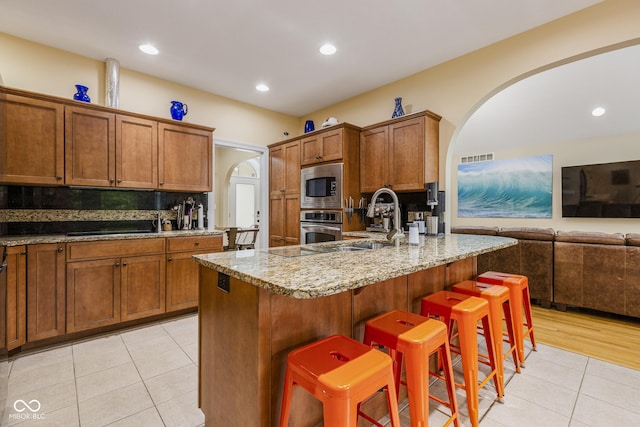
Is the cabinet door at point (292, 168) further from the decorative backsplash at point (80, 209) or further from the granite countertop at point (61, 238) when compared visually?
the granite countertop at point (61, 238)

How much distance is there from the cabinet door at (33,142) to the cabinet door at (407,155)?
334 cm

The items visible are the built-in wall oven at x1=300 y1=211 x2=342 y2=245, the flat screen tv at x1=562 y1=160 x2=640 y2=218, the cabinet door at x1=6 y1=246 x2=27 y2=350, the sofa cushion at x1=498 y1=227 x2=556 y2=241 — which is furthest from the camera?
the flat screen tv at x1=562 y1=160 x2=640 y2=218

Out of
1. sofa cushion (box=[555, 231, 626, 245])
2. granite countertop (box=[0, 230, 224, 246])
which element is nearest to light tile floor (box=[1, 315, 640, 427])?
granite countertop (box=[0, 230, 224, 246])

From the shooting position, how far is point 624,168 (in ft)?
15.7

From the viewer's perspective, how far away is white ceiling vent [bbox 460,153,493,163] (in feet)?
20.9

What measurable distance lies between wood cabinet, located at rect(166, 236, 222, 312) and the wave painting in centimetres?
585

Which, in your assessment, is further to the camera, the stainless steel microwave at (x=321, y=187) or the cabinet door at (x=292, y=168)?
the cabinet door at (x=292, y=168)

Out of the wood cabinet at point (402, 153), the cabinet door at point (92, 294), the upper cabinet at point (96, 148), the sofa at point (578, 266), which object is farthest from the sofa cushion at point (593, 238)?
the cabinet door at point (92, 294)

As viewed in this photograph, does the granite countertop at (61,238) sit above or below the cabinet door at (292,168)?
below

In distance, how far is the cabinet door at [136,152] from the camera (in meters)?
3.05

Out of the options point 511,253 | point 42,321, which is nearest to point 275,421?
point 42,321

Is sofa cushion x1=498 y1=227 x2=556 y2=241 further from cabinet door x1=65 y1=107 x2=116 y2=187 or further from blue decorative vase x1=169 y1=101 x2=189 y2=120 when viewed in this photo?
cabinet door x1=65 y1=107 x2=116 y2=187

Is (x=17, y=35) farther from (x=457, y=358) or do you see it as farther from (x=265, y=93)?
(x=457, y=358)

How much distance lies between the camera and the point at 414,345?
1.23 m
